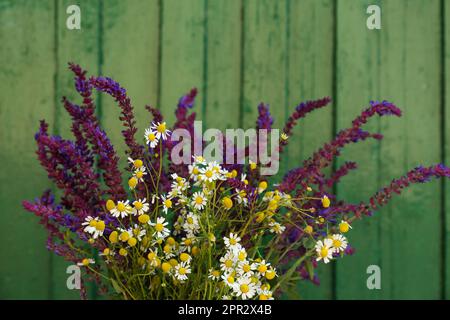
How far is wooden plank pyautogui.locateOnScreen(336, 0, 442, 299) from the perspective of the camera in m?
1.43

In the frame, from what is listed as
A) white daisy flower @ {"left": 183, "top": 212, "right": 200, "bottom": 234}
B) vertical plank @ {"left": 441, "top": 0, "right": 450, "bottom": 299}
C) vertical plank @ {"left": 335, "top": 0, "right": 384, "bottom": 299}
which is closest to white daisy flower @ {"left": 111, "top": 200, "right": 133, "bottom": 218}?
white daisy flower @ {"left": 183, "top": 212, "right": 200, "bottom": 234}

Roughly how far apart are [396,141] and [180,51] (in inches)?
21.6

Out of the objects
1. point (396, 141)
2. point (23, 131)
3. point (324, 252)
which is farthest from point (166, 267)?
point (396, 141)

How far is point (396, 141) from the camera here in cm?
146

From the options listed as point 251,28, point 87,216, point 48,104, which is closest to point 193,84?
point 251,28

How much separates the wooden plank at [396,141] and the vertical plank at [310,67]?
31 millimetres

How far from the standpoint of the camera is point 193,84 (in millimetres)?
1448

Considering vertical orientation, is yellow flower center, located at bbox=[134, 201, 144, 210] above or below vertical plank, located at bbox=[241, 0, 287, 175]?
below

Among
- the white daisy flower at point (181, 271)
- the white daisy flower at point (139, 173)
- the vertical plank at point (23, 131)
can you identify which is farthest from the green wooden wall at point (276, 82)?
the white daisy flower at point (181, 271)

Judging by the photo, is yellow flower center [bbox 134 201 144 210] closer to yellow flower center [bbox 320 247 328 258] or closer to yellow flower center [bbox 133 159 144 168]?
yellow flower center [bbox 133 159 144 168]

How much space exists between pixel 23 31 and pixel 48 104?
0.18m

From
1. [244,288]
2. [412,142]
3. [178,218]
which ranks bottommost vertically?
[244,288]

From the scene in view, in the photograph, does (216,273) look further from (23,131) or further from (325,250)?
(23,131)
